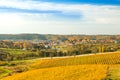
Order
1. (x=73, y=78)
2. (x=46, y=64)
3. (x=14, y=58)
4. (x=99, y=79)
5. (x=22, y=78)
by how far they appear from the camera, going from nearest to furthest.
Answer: (x=99, y=79)
(x=73, y=78)
(x=22, y=78)
(x=46, y=64)
(x=14, y=58)

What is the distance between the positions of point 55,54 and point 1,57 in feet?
114

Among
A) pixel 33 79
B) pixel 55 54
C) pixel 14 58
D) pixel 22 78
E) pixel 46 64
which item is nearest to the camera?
pixel 33 79

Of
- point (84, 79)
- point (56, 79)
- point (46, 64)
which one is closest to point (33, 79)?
point (56, 79)

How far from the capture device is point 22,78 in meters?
38.6

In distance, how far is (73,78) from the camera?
102ft

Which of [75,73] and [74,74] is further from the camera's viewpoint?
[75,73]

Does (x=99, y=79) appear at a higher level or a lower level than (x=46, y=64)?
higher

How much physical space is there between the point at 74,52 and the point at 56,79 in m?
126

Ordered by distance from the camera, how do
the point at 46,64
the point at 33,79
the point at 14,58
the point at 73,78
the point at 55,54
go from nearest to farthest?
the point at 73,78, the point at 33,79, the point at 46,64, the point at 14,58, the point at 55,54

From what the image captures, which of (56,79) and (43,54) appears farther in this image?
(43,54)

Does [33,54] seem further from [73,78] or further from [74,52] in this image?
[73,78]

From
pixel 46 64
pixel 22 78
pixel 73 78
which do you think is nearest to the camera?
pixel 73 78

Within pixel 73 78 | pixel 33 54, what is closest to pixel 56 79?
pixel 73 78

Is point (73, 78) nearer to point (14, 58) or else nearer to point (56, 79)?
point (56, 79)
